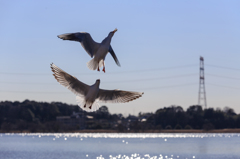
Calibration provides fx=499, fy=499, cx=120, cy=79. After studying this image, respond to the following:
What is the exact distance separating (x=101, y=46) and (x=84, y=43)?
A: 87cm

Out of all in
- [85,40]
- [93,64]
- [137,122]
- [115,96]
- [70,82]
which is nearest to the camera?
[93,64]

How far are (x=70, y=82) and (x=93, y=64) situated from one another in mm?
1989

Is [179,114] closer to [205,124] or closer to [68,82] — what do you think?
[205,124]

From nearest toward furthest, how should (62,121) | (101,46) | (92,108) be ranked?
(101,46)
(92,108)
(62,121)

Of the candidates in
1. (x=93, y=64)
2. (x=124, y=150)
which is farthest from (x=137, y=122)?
(x=93, y=64)

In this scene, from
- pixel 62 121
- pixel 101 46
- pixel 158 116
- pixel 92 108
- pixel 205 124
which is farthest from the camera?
pixel 62 121

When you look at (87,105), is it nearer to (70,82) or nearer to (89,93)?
(89,93)

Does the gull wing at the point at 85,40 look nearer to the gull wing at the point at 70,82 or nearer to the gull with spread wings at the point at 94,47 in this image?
the gull with spread wings at the point at 94,47

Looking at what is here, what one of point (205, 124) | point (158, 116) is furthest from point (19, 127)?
point (205, 124)

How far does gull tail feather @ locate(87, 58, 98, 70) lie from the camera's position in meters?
17.1

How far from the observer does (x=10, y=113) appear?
589ft

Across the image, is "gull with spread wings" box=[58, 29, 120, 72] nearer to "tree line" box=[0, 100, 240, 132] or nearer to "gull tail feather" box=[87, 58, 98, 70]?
"gull tail feather" box=[87, 58, 98, 70]

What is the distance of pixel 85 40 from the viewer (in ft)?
59.6

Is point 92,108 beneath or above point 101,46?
beneath
